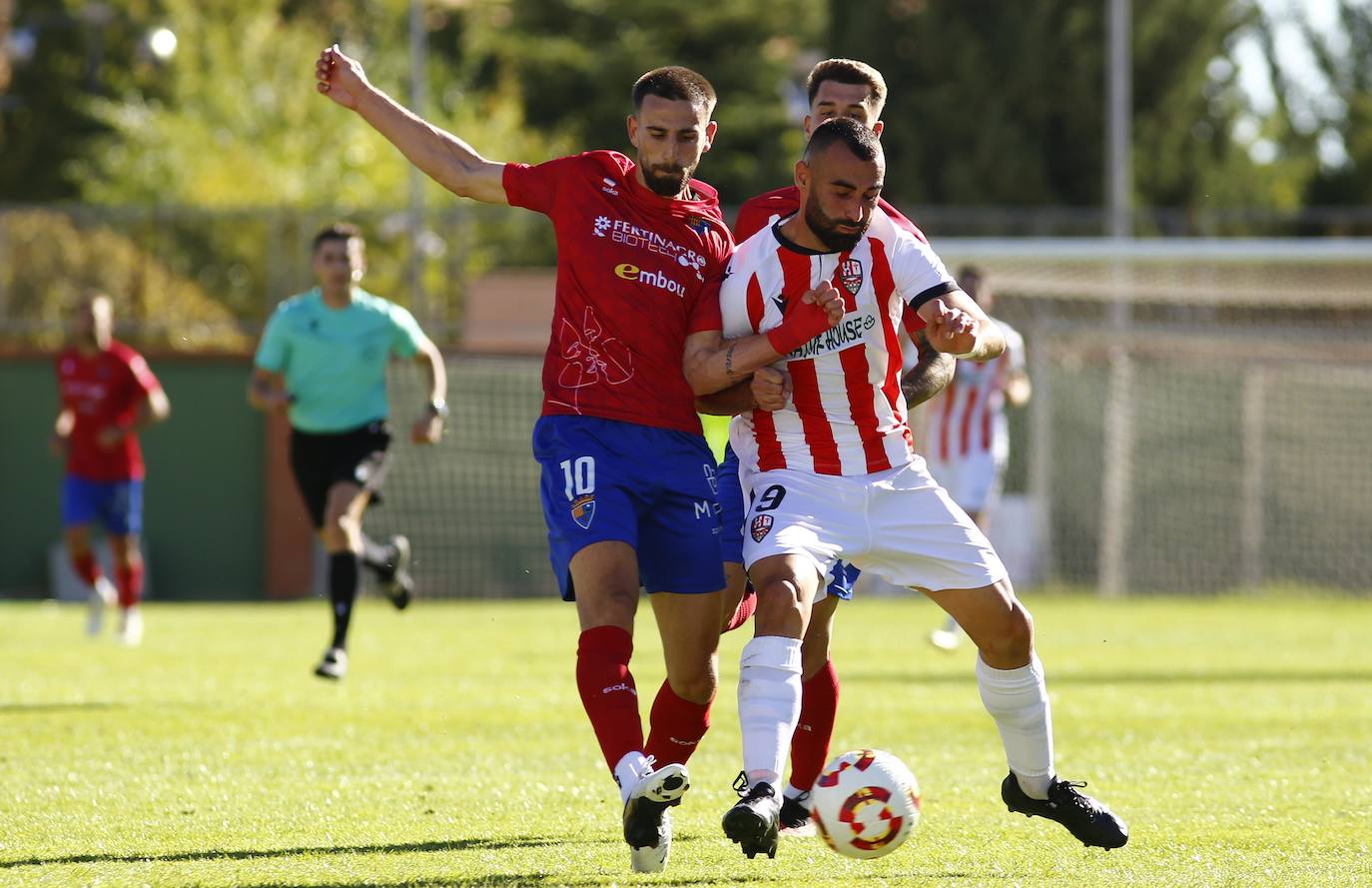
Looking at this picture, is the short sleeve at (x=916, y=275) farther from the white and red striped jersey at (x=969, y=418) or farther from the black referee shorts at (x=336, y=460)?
the white and red striped jersey at (x=969, y=418)

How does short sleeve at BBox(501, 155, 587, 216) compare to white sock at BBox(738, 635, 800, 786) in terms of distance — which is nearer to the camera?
white sock at BBox(738, 635, 800, 786)

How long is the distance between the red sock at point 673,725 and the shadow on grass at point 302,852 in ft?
1.33

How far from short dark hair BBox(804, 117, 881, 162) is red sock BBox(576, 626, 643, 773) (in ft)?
5.04

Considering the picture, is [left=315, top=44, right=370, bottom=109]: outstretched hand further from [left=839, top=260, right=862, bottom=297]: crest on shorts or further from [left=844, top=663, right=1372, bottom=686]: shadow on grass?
[left=844, top=663, right=1372, bottom=686]: shadow on grass

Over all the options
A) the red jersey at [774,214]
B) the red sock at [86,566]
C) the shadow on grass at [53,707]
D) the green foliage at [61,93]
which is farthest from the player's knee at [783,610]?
the green foliage at [61,93]

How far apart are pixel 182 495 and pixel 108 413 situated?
7478 millimetres

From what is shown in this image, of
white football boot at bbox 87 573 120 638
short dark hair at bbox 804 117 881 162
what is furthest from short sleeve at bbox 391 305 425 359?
short dark hair at bbox 804 117 881 162

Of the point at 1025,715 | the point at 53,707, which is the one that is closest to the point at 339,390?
the point at 53,707

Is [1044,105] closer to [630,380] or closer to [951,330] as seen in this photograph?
[630,380]

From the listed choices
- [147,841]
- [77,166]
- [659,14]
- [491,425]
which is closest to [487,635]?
[491,425]

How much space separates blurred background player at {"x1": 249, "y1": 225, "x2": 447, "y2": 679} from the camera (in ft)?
38.1

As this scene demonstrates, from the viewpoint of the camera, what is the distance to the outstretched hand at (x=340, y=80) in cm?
654

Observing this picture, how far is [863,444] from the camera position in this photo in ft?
20.2

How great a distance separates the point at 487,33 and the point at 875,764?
1713 inches
